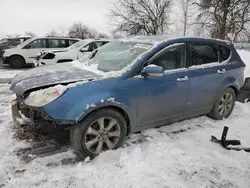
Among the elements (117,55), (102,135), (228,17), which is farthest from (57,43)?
(228,17)

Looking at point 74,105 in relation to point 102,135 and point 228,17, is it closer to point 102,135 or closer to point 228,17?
point 102,135

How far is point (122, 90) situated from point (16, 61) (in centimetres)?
1114

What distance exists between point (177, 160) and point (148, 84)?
45.4 inches

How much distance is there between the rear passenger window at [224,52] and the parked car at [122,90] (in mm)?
54

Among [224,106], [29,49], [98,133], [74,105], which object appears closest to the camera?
[74,105]

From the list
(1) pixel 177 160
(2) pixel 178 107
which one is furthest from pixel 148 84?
(1) pixel 177 160

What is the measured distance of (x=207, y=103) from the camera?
15.1 ft

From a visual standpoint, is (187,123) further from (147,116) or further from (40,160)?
(40,160)

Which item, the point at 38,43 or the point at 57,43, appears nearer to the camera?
the point at 38,43

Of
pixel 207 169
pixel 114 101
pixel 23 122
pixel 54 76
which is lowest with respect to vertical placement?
pixel 207 169

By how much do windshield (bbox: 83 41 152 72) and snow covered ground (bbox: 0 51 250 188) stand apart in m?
1.24

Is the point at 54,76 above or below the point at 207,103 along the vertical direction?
above

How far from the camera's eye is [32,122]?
3.47 metres

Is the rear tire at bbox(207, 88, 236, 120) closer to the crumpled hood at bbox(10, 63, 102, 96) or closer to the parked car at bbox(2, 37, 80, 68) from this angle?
the crumpled hood at bbox(10, 63, 102, 96)
